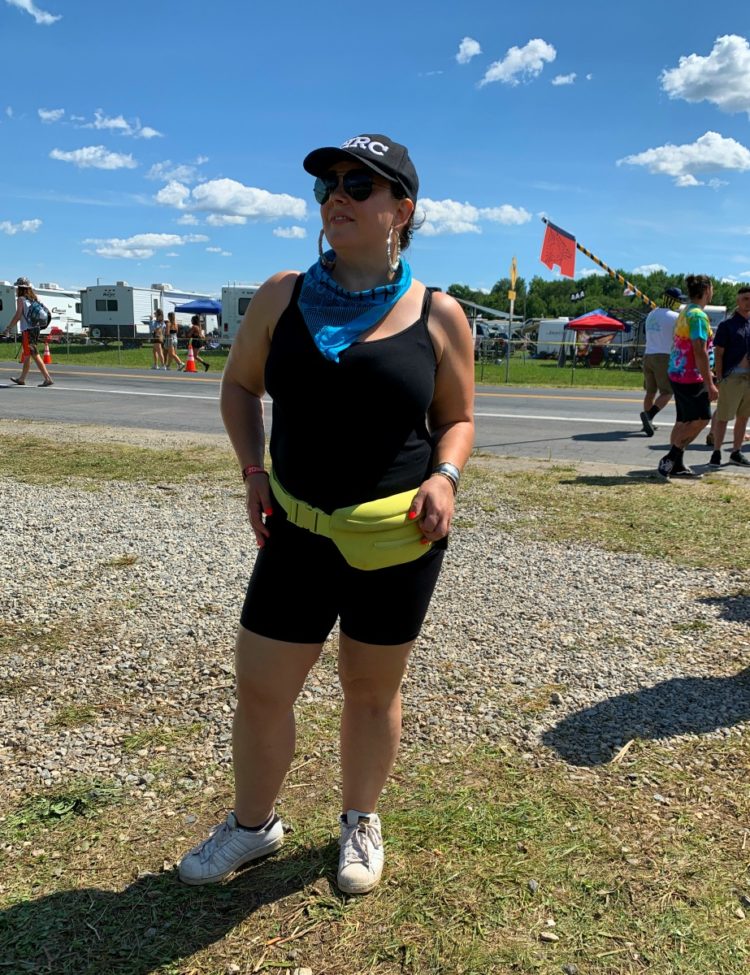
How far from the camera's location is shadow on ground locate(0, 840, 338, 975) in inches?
73.6

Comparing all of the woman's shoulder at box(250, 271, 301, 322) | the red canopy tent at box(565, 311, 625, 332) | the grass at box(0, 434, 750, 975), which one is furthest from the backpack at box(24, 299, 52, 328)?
the red canopy tent at box(565, 311, 625, 332)

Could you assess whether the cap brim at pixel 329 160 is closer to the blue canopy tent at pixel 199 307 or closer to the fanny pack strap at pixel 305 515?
the fanny pack strap at pixel 305 515

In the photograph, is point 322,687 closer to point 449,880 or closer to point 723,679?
point 449,880

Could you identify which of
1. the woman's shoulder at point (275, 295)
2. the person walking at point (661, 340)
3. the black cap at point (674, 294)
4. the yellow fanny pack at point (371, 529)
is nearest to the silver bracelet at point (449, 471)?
the yellow fanny pack at point (371, 529)

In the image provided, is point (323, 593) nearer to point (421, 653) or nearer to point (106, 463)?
point (421, 653)

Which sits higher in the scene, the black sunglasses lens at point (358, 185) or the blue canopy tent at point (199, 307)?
the blue canopy tent at point (199, 307)

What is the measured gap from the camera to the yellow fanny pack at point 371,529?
1851mm

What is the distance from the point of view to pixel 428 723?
2984 mm

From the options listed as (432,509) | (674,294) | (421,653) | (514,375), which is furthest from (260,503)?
(514,375)

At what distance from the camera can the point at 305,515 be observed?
6.29ft

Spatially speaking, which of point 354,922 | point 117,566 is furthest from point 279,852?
point 117,566

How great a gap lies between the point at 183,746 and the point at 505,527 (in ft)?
11.8

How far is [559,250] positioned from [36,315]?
1296 centimetres

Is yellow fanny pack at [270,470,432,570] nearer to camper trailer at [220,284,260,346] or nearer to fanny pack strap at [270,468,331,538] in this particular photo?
fanny pack strap at [270,468,331,538]
